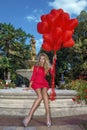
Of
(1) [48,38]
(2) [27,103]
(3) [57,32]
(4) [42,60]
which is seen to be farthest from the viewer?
(2) [27,103]

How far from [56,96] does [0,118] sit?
171cm

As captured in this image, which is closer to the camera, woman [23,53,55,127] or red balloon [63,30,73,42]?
woman [23,53,55,127]

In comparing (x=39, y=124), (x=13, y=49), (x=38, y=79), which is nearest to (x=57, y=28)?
(x=38, y=79)

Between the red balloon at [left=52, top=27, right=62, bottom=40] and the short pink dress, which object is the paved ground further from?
the red balloon at [left=52, top=27, right=62, bottom=40]

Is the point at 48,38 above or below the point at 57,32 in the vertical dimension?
below

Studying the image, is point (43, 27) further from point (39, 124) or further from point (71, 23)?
point (39, 124)

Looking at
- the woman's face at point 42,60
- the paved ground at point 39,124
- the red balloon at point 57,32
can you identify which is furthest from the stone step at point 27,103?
the woman's face at point 42,60

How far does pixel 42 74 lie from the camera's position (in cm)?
875

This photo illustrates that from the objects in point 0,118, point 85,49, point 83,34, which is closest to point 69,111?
point 0,118

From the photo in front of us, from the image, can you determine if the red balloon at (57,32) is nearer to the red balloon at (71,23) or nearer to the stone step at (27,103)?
the red balloon at (71,23)

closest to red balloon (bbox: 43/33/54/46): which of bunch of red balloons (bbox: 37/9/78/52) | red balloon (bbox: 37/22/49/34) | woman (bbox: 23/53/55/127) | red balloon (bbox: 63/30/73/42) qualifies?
bunch of red balloons (bbox: 37/9/78/52)

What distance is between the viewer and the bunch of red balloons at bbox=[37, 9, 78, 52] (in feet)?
31.9

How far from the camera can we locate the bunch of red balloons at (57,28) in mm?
9711

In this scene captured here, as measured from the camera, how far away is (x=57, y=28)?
9648 millimetres
